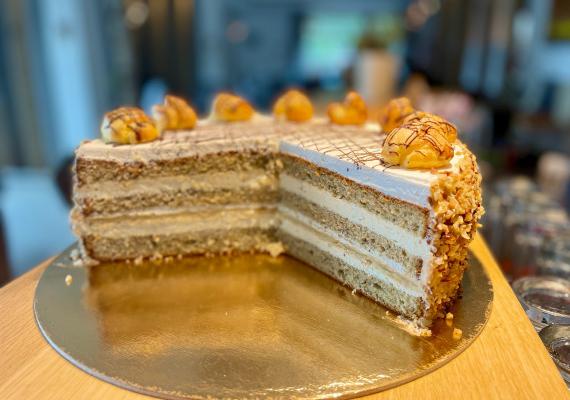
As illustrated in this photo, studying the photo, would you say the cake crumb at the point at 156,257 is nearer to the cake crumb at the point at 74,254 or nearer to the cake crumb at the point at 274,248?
the cake crumb at the point at 74,254

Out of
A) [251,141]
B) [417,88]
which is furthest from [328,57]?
[251,141]

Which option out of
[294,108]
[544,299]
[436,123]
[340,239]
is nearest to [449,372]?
[544,299]

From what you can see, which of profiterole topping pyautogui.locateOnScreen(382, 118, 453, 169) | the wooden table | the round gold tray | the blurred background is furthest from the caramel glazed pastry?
the blurred background

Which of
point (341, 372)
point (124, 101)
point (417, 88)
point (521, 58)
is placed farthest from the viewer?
point (124, 101)

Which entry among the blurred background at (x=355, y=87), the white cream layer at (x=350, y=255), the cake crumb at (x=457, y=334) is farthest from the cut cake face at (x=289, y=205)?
the blurred background at (x=355, y=87)

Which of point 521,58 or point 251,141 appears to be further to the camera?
point 521,58

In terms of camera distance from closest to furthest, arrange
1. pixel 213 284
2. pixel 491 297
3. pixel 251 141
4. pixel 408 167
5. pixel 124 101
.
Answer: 1. pixel 408 167
2. pixel 491 297
3. pixel 213 284
4. pixel 251 141
5. pixel 124 101

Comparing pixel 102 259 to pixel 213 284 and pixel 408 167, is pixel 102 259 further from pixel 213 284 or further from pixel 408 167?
pixel 408 167
